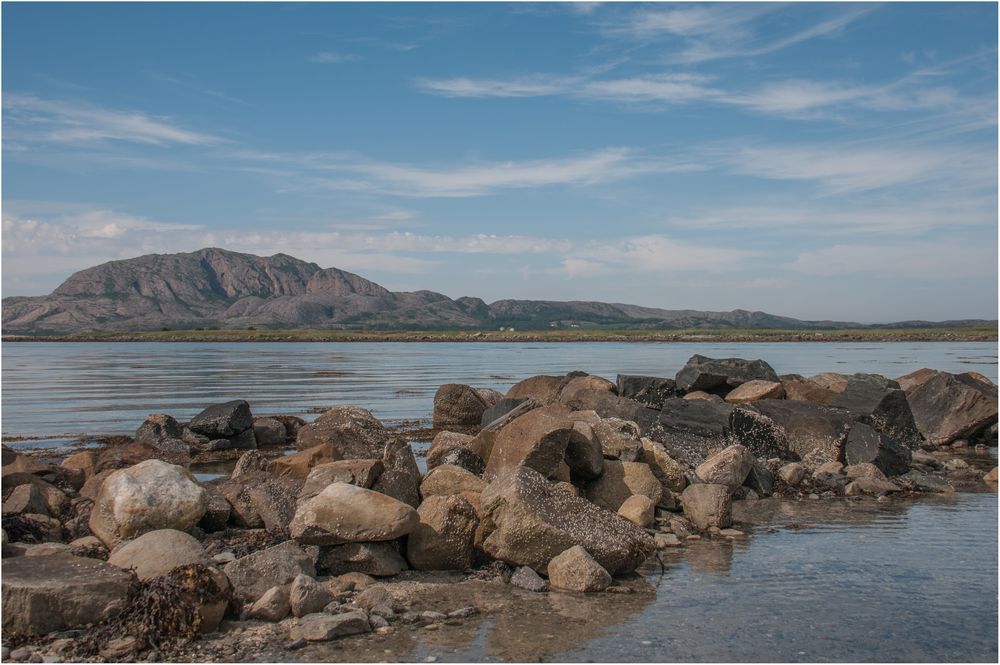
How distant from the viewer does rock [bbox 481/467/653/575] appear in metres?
10.1

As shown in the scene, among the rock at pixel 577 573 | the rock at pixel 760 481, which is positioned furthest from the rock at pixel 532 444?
the rock at pixel 760 481

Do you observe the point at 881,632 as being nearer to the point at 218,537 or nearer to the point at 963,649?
the point at 963,649

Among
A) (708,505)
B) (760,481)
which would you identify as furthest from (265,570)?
(760,481)

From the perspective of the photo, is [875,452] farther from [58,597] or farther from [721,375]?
[58,597]

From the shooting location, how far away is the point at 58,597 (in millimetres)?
8086

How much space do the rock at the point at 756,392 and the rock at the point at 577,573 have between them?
1536 cm

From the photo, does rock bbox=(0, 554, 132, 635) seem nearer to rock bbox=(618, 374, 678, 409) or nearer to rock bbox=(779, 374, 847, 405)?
rock bbox=(618, 374, 678, 409)

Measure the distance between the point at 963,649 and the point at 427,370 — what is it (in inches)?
2198

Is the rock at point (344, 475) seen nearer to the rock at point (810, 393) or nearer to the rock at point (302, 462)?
the rock at point (302, 462)

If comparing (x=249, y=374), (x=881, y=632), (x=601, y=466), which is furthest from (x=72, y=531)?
(x=249, y=374)

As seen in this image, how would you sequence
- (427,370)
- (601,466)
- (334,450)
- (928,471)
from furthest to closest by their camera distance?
1. (427,370)
2. (928,471)
3. (334,450)
4. (601,466)

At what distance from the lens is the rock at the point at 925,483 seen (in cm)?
1620

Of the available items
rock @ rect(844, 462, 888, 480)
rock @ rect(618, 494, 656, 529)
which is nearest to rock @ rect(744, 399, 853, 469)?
rock @ rect(844, 462, 888, 480)

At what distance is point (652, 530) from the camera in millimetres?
12383
